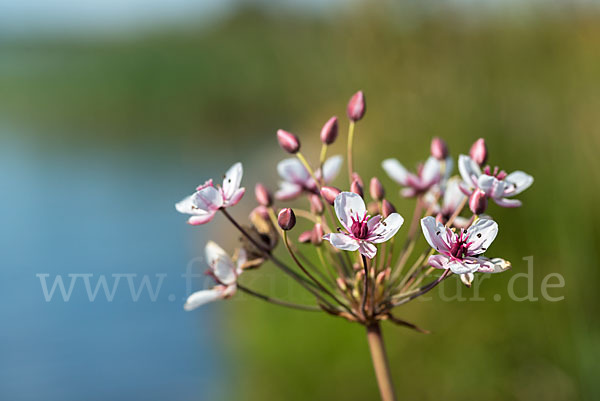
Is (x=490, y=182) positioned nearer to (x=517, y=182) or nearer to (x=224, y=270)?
(x=517, y=182)

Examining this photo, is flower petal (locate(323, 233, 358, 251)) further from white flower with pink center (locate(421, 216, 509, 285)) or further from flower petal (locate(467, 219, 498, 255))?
flower petal (locate(467, 219, 498, 255))

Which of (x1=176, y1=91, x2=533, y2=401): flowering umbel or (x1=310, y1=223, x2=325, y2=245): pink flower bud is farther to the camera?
(x1=310, y1=223, x2=325, y2=245): pink flower bud

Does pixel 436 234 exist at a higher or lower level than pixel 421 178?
lower

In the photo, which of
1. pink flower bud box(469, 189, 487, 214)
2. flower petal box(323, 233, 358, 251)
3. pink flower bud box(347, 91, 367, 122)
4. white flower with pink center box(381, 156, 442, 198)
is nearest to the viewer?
flower petal box(323, 233, 358, 251)

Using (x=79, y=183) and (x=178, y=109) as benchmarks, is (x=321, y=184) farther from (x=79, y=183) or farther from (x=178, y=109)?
(x=178, y=109)

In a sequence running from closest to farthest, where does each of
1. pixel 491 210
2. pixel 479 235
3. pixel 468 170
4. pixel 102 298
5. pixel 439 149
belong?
pixel 479 235
pixel 468 170
pixel 439 149
pixel 491 210
pixel 102 298

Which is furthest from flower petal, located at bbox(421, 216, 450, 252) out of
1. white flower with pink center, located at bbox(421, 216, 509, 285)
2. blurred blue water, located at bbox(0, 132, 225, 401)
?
blurred blue water, located at bbox(0, 132, 225, 401)

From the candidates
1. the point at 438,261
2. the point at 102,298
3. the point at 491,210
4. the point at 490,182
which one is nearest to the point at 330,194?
the point at 438,261
